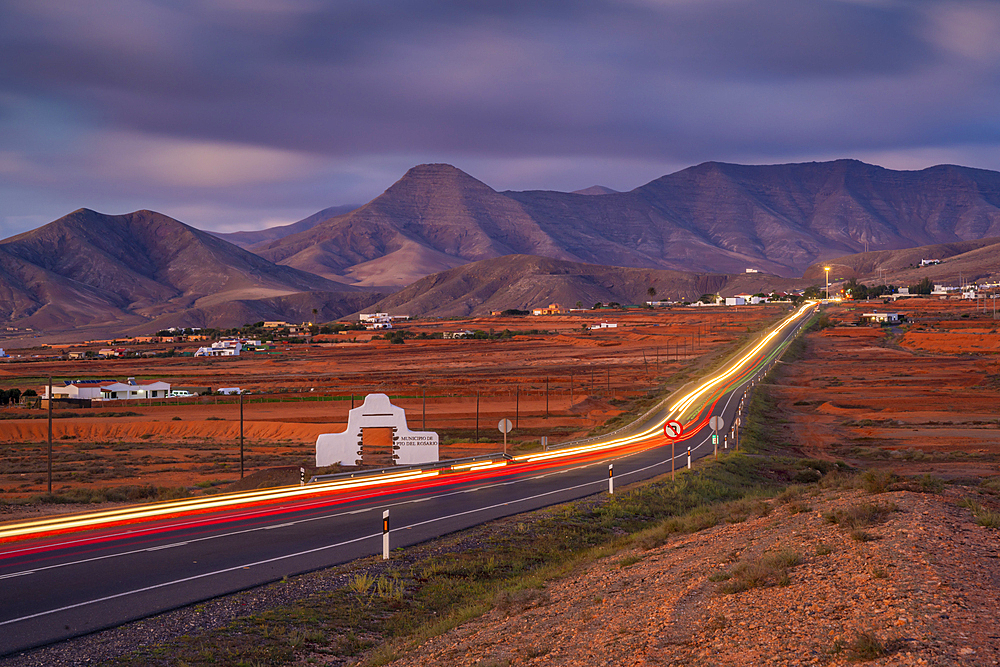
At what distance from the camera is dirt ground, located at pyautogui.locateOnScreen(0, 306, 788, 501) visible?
44.7 metres

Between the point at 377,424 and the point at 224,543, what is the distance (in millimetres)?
16737

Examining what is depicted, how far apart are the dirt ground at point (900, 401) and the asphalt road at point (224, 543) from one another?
15334 millimetres

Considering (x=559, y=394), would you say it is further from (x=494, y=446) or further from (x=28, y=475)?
(x=28, y=475)

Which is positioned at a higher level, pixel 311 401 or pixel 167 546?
pixel 167 546

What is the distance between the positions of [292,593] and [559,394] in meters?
61.8

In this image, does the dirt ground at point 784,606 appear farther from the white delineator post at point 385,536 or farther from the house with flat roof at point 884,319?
the house with flat roof at point 884,319

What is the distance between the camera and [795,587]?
10.3m

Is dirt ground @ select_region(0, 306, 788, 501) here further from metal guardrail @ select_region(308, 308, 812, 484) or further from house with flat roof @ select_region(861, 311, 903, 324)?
house with flat roof @ select_region(861, 311, 903, 324)

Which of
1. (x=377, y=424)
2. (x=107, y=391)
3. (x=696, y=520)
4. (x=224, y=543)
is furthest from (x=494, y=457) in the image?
(x=107, y=391)

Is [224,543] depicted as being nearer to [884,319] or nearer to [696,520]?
[696,520]

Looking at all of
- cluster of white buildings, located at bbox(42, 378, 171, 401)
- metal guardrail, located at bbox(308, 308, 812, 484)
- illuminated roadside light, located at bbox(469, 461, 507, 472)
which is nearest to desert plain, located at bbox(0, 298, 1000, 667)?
metal guardrail, located at bbox(308, 308, 812, 484)

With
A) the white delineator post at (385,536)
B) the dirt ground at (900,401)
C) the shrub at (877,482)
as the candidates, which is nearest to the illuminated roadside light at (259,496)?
the white delineator post at (385,536)

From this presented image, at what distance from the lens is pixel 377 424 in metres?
35.0

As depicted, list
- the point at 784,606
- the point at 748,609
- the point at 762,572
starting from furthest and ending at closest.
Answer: the point at 762,572 < the point at 748,609 < the point at 784,606
